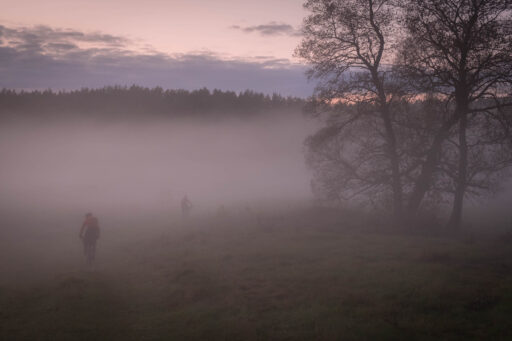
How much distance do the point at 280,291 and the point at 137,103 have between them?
293 ft

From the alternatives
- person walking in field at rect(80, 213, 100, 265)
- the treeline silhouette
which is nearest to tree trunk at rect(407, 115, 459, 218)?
person walking in field at rect(80, 213, 100, 265)

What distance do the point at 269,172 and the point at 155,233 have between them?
212ft

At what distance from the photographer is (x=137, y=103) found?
302 ft

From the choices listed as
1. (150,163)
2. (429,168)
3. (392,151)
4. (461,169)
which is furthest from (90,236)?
(150,163)

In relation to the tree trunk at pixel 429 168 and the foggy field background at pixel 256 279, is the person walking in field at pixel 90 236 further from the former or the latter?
the tree trunk at pixel 429 168

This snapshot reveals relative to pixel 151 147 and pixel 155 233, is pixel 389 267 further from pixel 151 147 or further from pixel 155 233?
pixel 151 147

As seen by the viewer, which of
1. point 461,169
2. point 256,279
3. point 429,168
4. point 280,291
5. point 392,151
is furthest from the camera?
point 392,151

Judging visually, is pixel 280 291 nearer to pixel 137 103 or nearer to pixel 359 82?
pixel 359 82

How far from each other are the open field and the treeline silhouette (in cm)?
7233

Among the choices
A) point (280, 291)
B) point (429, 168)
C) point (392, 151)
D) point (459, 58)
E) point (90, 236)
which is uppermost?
point (459, 58)

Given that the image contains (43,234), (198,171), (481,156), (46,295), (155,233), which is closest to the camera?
(46,295)

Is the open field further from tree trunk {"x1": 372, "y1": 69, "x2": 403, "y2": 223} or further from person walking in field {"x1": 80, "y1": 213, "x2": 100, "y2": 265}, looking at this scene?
tree trunk {"x1": 372, "y1": 69, "x2": 403, "y2": 223}

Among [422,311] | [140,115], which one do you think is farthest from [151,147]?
[422,311]

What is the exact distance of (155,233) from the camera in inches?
1037
